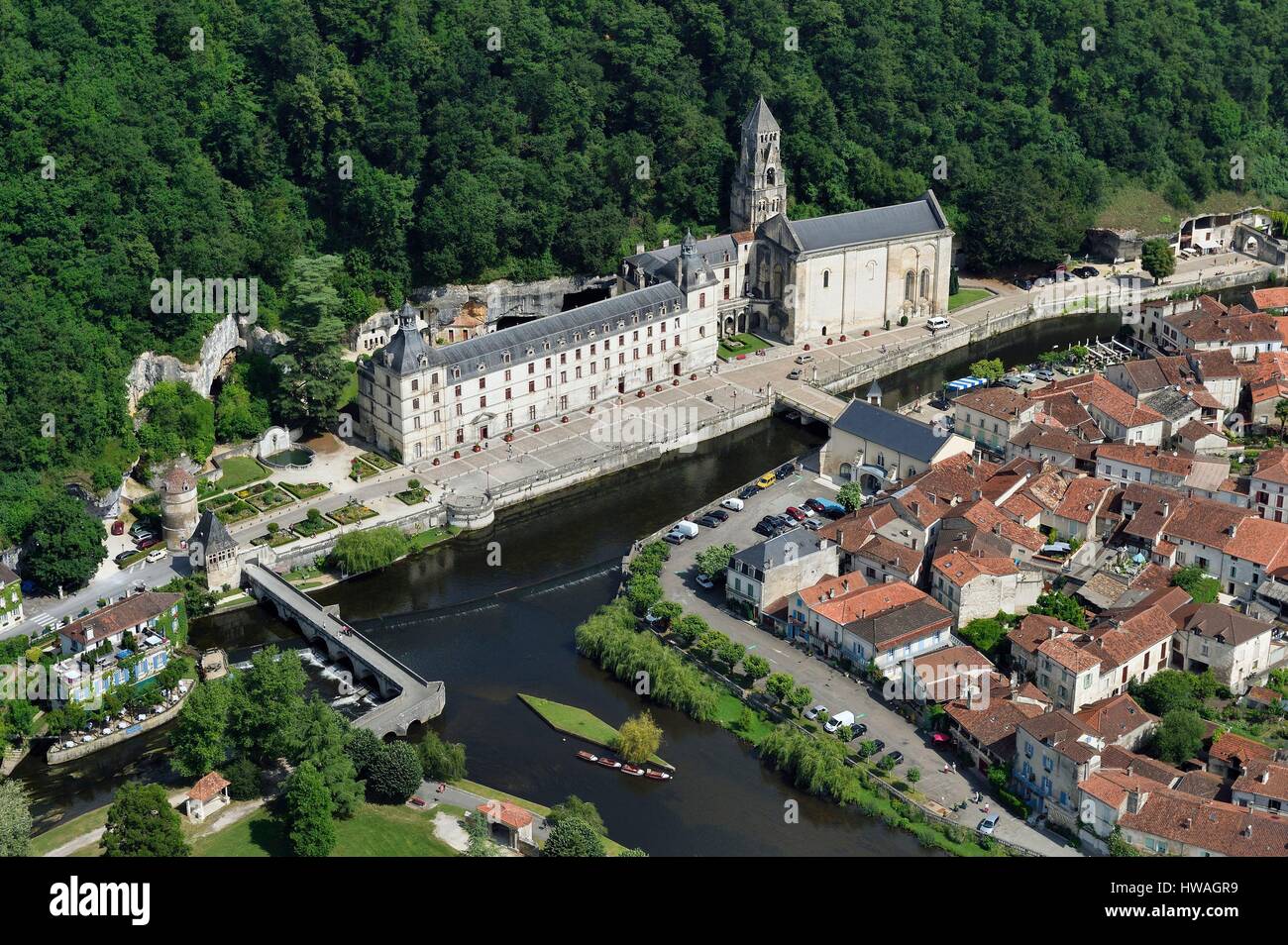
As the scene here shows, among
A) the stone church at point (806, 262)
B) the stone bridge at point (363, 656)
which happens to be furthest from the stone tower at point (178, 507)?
the stone church at point (806, 262)

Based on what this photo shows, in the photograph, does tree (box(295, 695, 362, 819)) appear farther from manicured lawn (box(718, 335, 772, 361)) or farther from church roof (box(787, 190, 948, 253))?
church roof (box(787, 190, 948, 253))

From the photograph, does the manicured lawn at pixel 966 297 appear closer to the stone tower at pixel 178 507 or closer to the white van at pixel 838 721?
the white van at pixel 838 721

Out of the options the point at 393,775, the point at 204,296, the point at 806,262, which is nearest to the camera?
the point at 393,775

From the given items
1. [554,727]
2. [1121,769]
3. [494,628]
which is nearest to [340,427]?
[494,628]

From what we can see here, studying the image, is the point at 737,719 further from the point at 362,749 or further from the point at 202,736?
the point at 202,736

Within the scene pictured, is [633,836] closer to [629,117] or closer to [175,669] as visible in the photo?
[175,669]

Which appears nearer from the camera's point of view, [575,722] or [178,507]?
[575,722]

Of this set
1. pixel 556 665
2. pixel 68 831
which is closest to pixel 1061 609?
pixel 556 665
